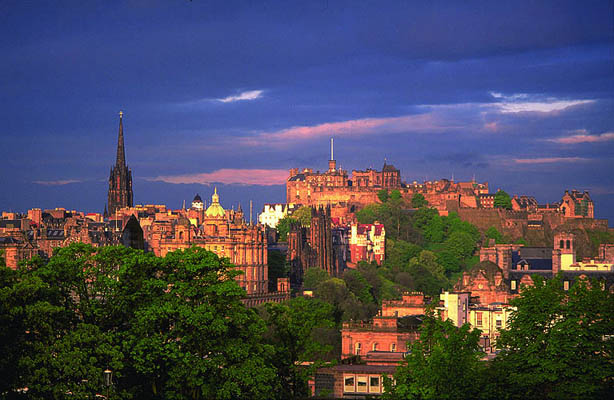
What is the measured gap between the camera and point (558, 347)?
55500 millimetres

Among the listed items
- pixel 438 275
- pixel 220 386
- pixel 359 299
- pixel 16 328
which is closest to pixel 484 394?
pixel 220 386

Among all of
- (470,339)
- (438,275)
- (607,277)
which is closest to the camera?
(470,339)

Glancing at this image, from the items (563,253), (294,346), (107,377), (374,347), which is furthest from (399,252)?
(107,377)

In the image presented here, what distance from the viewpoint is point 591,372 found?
54.6 meters

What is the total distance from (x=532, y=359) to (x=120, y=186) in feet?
473

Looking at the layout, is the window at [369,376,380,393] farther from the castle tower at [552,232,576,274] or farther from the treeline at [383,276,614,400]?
the castle tower at [552,232,576,274]

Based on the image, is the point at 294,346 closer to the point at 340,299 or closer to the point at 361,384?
the point at 361,384

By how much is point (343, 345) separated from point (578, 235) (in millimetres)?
109022

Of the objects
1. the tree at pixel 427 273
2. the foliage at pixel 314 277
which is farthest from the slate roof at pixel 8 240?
the tree at pixel 427 273

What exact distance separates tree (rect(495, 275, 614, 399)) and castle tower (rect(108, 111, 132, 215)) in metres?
139

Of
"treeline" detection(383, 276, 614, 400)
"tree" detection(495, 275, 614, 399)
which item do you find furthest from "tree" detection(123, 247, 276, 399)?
"tree" detection(495, 275, 614, 399)

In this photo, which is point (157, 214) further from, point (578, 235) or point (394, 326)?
point (394, 326)

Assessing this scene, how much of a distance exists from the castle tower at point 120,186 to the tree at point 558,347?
138737 millimetres

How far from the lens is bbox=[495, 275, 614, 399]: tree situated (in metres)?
54.3
